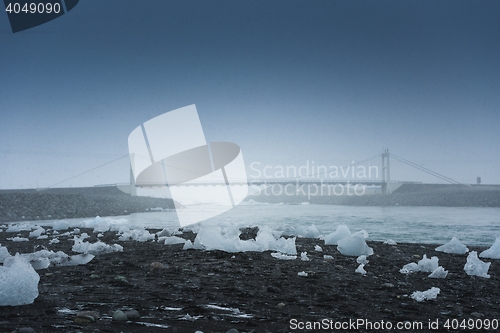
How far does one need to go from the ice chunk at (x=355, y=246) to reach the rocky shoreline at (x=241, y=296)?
353 millimetres

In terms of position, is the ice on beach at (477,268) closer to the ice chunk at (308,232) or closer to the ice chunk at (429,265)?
the ice chunk at (429,265)

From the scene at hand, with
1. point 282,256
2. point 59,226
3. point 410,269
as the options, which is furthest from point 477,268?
point 59,226

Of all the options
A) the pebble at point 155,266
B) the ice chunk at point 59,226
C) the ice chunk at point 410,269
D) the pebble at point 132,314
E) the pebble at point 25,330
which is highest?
Result: the pebble at point 25,330

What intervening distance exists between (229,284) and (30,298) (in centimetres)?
157

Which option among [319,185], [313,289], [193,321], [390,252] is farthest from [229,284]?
[319,185]

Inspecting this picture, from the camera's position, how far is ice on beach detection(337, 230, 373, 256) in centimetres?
495

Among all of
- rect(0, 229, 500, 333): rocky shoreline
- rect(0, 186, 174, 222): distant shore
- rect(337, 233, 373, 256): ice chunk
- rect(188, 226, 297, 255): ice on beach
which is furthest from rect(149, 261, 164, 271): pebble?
rect(0, 186, 174, 222): distant shore

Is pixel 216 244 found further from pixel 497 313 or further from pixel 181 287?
pixel 497 313

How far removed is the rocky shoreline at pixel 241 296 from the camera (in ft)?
7.08

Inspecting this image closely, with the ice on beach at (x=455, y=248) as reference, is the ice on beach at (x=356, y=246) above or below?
above

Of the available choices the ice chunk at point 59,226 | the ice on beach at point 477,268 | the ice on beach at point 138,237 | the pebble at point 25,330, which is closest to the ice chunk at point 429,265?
the ice on beach at point 477,268

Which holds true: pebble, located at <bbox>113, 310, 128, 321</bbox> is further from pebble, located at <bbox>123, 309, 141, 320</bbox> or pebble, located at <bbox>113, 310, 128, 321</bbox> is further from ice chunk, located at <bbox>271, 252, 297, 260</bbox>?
ice chunk, located at <bbox>271, 252, 297, 260</bbox>

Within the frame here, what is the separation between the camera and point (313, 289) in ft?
10.0

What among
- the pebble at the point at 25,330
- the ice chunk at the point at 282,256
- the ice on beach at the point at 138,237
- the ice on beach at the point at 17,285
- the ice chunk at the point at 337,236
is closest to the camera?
the pebble at the point at 25,330
